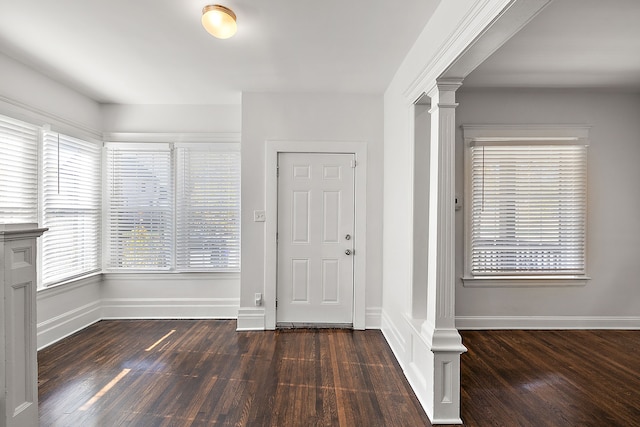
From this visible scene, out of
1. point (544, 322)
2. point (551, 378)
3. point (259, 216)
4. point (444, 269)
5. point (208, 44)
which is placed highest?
point (208, 44)

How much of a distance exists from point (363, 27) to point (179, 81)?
6.64 feet

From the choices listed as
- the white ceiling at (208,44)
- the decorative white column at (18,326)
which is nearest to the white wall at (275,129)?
the white ceiling at (208,44)

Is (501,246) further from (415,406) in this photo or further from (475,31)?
(475,31)

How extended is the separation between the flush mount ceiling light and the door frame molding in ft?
5.28

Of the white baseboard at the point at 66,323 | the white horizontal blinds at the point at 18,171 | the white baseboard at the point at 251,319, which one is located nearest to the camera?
the white horizontal blinds at the point at 18,171

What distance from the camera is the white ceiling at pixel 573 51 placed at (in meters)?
2.23

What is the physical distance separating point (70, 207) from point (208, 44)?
2.40 meters

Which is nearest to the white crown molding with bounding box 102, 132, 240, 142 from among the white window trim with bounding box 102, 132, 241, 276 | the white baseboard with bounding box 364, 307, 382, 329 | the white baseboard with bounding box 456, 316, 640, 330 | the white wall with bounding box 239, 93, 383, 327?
the white window trim with bounding box 102, 132, 241, 276

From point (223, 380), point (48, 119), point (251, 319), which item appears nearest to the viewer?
point (223, 380)

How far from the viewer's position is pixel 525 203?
3781 mm

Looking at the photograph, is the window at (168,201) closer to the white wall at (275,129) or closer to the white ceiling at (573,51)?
the white wall at (275,129)

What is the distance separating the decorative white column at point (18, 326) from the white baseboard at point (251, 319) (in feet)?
6.62

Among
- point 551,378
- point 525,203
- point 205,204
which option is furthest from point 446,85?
point 205,204

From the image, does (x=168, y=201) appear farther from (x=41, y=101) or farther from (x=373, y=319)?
(x=373, y=319)
